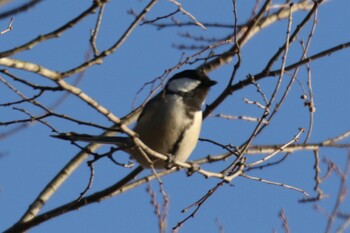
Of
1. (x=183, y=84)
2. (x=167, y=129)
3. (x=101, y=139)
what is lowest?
(x=101, y=139)

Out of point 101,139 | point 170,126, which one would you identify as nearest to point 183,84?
point 170,126

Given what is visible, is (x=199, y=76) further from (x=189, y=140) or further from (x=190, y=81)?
(x=189, y=140)

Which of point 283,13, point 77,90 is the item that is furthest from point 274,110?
point 283,13

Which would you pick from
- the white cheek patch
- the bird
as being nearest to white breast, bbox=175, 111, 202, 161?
the bird

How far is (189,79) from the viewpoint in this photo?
182 inches

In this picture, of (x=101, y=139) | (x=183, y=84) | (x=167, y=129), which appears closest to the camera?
(x=101, y=139)

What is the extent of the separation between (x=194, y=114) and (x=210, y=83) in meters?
0.38

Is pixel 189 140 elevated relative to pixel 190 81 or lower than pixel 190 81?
lower

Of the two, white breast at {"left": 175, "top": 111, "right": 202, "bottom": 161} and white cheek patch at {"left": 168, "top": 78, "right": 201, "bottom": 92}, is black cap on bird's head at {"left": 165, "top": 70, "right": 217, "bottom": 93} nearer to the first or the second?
white cheek patch at {"left": 168, "top": 78, "right": 201, "bottom": 92}

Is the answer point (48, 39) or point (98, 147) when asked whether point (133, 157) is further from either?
point (48, 39)

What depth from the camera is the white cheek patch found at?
4527 mm

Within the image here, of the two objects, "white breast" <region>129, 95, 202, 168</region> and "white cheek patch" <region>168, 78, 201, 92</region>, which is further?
"white cheek patch" <region>168, 78, 201, 92</region>

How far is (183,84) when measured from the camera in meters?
4.59

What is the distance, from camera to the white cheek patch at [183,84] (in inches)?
178
